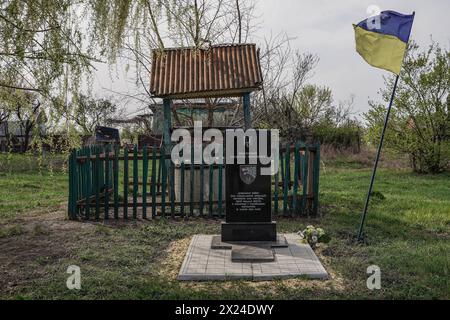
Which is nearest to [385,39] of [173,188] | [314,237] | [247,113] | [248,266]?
[314,237]

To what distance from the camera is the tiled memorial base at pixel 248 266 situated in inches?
219

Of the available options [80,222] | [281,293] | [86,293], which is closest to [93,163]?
[80,222]

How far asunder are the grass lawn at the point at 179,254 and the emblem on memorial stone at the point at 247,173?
131 cm

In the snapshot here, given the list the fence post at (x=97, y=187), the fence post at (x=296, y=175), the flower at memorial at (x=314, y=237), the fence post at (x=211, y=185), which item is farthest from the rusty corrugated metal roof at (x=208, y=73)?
the flower at memorial at (x=314, y=237)

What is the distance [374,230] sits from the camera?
8.20 m

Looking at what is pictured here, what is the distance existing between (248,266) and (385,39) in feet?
13.0

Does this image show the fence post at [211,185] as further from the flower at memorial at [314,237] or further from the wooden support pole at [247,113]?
the flower at memorial at [314,237]

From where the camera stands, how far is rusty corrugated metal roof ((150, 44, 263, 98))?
10031mm

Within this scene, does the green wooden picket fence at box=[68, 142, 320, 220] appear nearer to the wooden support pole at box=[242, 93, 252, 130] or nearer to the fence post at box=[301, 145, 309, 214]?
the fence post at box=[301, 145, 309, 214]

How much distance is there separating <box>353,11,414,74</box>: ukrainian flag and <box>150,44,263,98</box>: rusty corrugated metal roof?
114 inches

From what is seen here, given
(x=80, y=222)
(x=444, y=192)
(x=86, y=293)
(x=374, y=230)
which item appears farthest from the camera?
(x=444, y=192)
